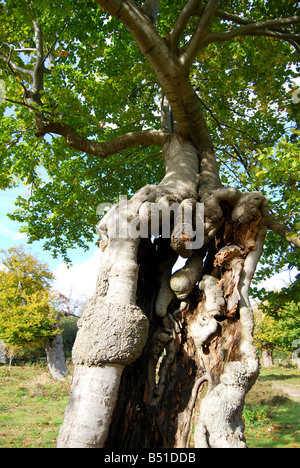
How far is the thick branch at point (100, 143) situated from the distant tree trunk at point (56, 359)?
42.8ft

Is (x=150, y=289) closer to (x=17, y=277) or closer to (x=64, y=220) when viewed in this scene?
(x=64, y=220)

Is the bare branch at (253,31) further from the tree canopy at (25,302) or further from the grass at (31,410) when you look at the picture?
the tree canopy at (25,302)

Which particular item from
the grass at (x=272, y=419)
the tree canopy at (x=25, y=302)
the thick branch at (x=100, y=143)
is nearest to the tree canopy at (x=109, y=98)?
the thick branch at (x=100, y=143)

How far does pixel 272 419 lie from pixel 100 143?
9.09 meters

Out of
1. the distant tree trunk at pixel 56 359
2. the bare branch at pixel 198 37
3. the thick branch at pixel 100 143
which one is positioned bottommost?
the distant tree trunk at pixel 56 359

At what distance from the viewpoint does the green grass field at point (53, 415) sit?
7328 mm

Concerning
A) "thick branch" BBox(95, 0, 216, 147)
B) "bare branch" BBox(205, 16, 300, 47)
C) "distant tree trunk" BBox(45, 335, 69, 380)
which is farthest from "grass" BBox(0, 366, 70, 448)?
"bare branch" BBox(205, 16, 300, 47)

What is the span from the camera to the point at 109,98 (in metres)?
7.23

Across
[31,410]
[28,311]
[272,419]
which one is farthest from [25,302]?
[272,419]

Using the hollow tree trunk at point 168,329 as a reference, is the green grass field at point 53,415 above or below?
below

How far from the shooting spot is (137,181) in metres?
8.95

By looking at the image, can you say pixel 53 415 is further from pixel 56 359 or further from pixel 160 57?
pixel 160 57

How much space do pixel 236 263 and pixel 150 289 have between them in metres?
0.94

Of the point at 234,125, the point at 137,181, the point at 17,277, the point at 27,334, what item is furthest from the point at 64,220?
the point at 17,277
